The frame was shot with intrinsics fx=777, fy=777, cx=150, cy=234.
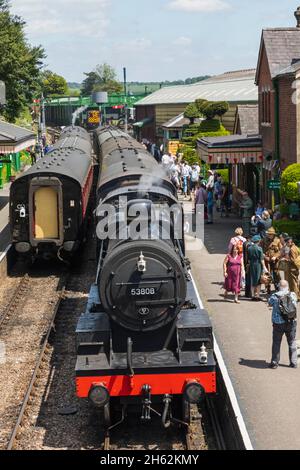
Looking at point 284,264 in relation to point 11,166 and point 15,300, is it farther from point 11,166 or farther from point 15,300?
point 11,166

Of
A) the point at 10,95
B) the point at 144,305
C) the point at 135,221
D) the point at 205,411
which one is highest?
the point at 10,95

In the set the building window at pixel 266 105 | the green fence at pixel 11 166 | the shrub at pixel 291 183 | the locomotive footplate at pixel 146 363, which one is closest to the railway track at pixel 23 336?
the locomotive footplate at pixel 146 363

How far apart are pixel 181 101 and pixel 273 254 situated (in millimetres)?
38307

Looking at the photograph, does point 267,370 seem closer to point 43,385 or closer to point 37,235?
point 43,385

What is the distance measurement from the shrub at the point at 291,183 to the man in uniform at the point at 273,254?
2221 mm

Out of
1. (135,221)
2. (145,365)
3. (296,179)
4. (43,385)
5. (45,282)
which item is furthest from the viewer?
(45,282)

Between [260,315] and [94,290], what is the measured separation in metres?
4.18

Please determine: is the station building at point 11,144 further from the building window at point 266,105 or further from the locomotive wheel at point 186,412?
the locomotive wheel at point 186,412

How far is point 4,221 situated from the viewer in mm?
28188

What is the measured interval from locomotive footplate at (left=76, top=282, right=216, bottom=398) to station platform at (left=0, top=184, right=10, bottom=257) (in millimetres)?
11848

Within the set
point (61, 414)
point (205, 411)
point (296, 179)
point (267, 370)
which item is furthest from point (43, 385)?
point (296, 179)

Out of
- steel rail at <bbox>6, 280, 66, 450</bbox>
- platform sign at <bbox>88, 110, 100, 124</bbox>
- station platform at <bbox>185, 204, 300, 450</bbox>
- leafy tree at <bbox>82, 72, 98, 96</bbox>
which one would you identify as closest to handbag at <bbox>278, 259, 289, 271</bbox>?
station platform at <bbox>185, 204, 300, 450</bbox>

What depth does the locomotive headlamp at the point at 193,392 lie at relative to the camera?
9891 millimetres

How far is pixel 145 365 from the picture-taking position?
32.6ft
